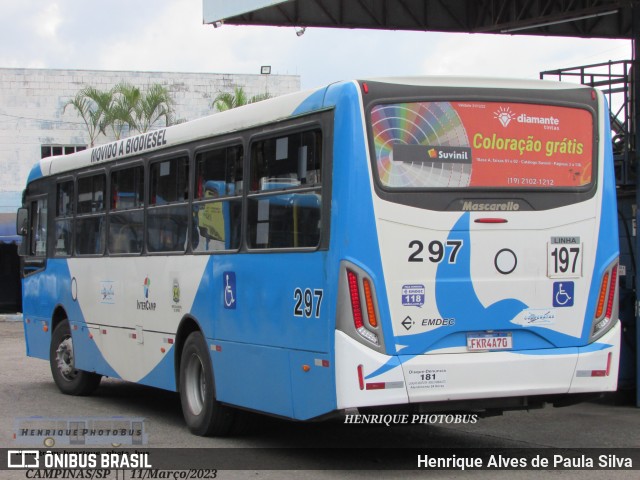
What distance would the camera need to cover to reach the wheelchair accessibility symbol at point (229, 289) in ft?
34.2

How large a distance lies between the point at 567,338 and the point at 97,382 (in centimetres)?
787

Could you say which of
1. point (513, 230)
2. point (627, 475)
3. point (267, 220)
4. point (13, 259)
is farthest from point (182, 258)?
point (13, 259)

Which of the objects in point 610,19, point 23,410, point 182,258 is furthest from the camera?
point 610,19

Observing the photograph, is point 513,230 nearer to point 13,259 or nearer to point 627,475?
point 627,475

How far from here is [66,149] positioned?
43844 mm

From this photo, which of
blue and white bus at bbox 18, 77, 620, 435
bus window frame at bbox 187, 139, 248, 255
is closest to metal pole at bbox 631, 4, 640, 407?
blue and white bus at bbox 18, 77, 620, 435

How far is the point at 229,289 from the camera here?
34.5 feet

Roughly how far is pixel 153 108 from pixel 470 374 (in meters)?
34.3

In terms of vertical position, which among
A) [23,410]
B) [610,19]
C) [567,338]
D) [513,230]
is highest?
[610,19]

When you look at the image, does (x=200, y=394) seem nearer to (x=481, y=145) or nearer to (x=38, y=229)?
(x=481, y=145)

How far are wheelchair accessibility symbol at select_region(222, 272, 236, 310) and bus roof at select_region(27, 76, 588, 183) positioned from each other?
1.40m

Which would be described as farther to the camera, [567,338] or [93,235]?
[93,235]

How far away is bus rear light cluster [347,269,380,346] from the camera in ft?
28.1

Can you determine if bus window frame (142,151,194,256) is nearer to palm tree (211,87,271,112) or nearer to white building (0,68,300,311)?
palm tree (211,87,271,112)
